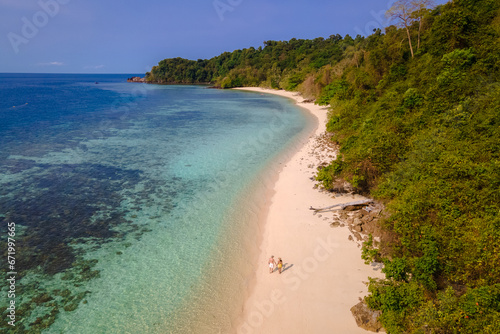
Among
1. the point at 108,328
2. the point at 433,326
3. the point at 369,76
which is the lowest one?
the point at 108,328

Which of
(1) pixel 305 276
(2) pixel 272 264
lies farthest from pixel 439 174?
Result: (2) pixel 272 264

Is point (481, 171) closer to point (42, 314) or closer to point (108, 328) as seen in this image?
point (108, 328)

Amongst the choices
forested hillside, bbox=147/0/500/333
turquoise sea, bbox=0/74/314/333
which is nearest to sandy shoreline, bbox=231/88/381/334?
turquoise sea, bbox=0/74/314/333

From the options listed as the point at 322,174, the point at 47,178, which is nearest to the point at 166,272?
the point at 322,174

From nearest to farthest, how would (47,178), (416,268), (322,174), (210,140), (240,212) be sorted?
1. (416,268)
2. (240,212)
3. (322,174)
4. (47,178)
5. (210,140)

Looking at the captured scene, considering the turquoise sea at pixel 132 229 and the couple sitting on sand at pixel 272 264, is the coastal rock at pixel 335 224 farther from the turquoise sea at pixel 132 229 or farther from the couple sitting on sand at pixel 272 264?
the turquoise sea at pixel 132 229

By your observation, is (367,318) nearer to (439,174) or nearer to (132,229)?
(439,174)

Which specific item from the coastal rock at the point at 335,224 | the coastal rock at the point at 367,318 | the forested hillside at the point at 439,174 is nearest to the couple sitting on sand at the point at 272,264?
the coastal rock at the point at 367,318
